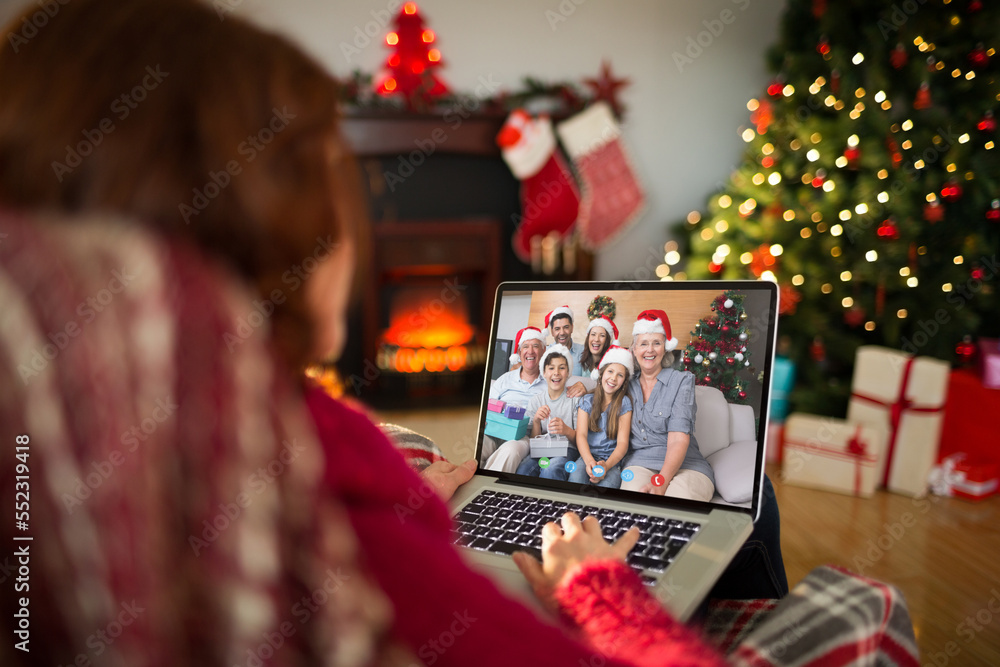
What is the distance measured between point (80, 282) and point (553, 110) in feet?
10.9

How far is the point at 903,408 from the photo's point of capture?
2.23 meters

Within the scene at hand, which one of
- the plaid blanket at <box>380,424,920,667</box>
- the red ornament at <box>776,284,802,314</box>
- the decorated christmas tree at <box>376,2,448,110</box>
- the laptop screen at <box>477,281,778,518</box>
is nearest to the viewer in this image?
the plaid blanket at <box>380,424,920,667</box>

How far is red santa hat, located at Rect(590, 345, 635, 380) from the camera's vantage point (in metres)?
0.88

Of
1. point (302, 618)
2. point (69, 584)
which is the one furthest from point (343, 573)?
point (69, 584)

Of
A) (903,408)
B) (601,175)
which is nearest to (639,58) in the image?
(601,175)

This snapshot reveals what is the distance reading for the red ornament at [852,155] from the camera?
2469mm

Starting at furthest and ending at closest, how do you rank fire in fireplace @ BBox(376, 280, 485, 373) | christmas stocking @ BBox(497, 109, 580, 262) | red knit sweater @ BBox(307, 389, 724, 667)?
fire in fireplace @ BBox(376, 280, 485, 373)
christmas stocking @ BBox(497, 109, 580, 262)
red knit sweater @ BBox(307, 389, 724, 667)

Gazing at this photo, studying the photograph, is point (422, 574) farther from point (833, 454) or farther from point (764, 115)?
point (764, 115)

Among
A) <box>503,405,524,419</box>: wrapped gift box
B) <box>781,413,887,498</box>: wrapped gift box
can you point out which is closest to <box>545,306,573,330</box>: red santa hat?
<box>503,405,524,419</box>: wrapped gift box

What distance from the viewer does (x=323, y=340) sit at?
436 millimetres

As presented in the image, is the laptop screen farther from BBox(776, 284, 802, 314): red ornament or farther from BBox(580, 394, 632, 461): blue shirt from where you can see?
BBox(776, 284, 802, 314): red ornament

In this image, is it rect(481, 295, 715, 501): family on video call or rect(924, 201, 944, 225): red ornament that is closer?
rect(481, 295, 715, 501): family on video call

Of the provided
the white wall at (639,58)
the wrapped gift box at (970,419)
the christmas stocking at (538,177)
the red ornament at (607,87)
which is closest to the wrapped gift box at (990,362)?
the wrapped gift box at (970,419)

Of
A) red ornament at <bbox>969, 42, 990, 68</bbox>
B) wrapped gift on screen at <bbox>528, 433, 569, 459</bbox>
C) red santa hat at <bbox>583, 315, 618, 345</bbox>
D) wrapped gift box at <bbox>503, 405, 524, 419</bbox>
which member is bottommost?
wrapped gift on screen at <bbox>528, 433, 569, 459</bbox>
